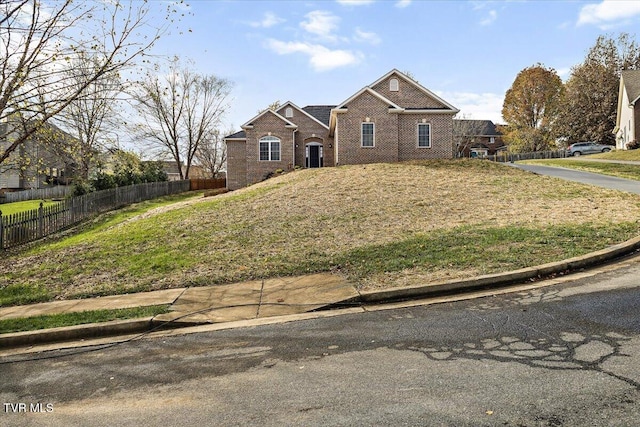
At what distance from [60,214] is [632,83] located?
176 ft

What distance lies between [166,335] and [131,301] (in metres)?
2.10

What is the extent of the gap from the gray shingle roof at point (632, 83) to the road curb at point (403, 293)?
46326mm

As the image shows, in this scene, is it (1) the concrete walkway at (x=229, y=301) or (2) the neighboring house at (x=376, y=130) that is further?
(2) the neighboring house at (x=376, y=130)

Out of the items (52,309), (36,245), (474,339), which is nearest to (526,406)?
(474,339)

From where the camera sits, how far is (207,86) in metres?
56.1

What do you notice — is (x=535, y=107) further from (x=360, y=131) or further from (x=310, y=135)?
(x=360, y=131)

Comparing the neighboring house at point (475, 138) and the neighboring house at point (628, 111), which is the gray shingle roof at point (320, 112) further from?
the neighboring house at point (628, 111)

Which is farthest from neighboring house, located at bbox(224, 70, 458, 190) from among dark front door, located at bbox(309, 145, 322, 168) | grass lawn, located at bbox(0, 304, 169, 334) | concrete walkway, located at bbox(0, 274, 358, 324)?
grass lawn, located at bbox(0, 304, 169, 334)

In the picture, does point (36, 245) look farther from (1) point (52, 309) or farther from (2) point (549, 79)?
(2) point (549, 79)

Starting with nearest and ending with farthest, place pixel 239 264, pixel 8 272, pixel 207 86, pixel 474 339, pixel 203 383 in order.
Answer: pixel 203 383, pixel 474 339, pixel 239 264, pixel 8 272, pixel 207 86

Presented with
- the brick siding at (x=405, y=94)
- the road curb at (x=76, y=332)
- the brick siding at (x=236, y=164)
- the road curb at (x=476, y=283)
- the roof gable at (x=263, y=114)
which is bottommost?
the road curb at (x=76, y=332)

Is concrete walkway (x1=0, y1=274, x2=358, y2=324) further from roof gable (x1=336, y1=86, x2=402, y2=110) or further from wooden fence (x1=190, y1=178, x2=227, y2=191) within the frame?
wooden fence (x1=190, y1=178, x2=227, y2=191)

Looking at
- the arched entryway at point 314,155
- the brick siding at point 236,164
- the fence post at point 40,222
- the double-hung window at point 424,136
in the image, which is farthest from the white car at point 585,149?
the fence post at point 40,222

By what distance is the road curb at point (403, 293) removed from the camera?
669cm
